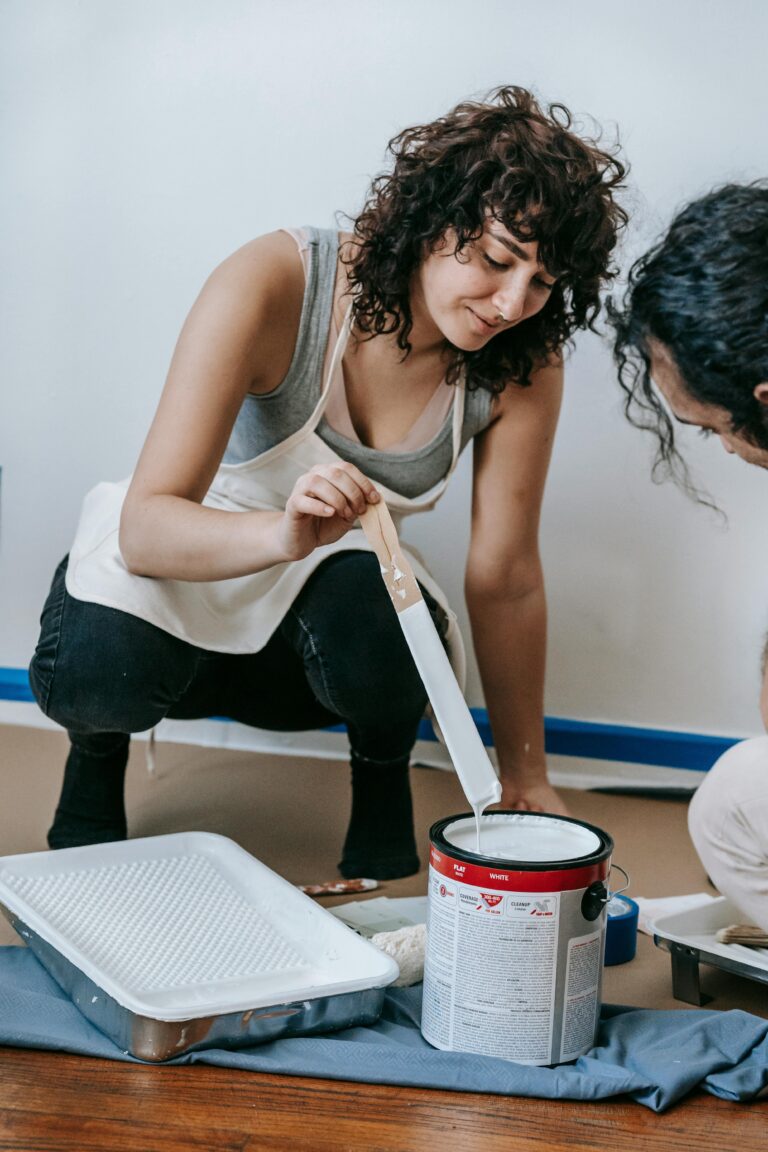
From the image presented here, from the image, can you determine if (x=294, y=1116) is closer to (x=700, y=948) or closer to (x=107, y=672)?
(x=700, y=948)

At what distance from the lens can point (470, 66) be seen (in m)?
1.73

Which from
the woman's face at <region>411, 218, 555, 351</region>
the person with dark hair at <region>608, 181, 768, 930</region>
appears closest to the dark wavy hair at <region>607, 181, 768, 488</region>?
the person with dark hair at <region>608, 181, 768, 930</region>

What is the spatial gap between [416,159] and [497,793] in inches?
26.6

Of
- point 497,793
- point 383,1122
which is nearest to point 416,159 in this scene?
point 497,793

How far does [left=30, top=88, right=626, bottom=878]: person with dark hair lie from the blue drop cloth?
15.9 inches

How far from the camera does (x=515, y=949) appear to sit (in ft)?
2.83

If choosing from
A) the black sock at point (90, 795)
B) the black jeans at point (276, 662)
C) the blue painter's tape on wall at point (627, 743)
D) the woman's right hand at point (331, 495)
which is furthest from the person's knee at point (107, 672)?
the blue painter's tape on wall at point (627, 743)

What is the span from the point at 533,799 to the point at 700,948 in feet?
1.65

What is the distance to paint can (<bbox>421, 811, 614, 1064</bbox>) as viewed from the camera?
859 mm

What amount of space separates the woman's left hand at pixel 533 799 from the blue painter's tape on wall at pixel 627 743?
0.31 meters

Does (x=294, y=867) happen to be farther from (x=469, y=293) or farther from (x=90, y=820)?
(x=469, y=293)

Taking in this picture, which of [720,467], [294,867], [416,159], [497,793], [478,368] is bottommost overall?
[294,867]

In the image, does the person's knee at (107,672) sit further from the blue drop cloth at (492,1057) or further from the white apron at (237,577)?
the blue drop cloth at (492,1057)

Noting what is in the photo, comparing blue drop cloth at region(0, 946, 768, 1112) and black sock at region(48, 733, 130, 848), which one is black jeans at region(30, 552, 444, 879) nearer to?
black sock at region(48, 733, 130, 848)
